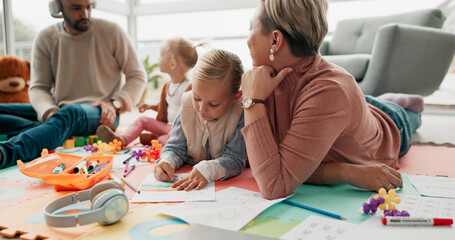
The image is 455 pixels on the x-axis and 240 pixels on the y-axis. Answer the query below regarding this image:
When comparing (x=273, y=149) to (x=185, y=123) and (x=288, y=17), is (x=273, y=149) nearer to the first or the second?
(x=288, y=17)

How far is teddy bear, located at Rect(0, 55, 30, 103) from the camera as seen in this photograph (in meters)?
2.36

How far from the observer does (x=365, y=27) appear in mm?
3232

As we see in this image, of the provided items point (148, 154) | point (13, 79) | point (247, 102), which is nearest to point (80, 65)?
point (13, 79)

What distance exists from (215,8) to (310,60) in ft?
10.6

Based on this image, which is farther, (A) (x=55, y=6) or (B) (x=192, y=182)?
(A) (x=55, y=6)

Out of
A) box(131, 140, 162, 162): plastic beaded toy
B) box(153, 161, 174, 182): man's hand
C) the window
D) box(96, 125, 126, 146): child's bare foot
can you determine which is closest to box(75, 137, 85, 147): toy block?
box(96, 125, 126, 146): child's bare foot

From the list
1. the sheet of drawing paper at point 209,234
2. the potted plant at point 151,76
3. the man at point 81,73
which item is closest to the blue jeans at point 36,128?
the man at point 81,73

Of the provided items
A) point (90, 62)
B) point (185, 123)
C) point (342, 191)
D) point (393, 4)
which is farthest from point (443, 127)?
point (90, 62)

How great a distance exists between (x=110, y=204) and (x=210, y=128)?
2.03 ft

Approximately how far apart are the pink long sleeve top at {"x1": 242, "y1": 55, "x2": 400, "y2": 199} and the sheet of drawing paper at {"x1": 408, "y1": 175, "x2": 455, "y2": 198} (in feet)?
0.94

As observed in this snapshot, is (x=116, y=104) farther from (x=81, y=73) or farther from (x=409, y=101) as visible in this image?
(x=409, y=101)

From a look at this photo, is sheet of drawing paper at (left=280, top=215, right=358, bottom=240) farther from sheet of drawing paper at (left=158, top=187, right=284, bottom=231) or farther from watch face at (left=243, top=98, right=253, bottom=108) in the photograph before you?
watch face at (left=243, top=98, right=253, bottom=108)

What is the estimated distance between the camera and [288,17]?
1025mm

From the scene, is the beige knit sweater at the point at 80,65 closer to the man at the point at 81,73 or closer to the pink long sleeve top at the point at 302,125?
the man at the point at 81,73
